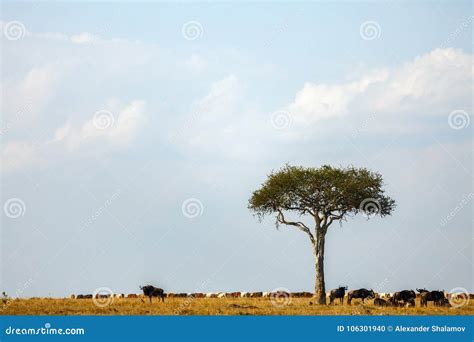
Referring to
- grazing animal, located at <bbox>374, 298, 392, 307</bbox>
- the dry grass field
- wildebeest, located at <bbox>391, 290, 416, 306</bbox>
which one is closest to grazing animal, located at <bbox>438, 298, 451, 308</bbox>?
the dry grass field

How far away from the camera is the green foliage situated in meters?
61.5

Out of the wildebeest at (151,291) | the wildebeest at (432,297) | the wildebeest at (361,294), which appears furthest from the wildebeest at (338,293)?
the wildebeest at (151,291)

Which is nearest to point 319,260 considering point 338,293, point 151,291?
point 338,293

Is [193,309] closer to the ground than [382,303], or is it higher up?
closer to the ground

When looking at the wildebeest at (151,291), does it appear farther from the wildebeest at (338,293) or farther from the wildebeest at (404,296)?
the wildebeest at (404,296)

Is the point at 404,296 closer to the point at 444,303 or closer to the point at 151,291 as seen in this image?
the point at 444,303

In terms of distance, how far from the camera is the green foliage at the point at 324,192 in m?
61.5

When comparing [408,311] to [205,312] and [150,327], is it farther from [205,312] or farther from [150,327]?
[150,327]

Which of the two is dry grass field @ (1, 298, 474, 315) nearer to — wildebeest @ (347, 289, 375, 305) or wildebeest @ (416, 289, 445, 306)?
wildebeest @ (416, 289, 445, 306)

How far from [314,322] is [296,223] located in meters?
19.0

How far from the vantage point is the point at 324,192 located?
6169 centimetres

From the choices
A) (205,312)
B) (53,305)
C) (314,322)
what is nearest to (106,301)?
(53,305)

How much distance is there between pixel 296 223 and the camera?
6209cm

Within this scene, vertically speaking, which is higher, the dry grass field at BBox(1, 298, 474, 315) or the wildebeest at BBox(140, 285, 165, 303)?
the wildebeest at BBox(140, 285, 165, 303)
